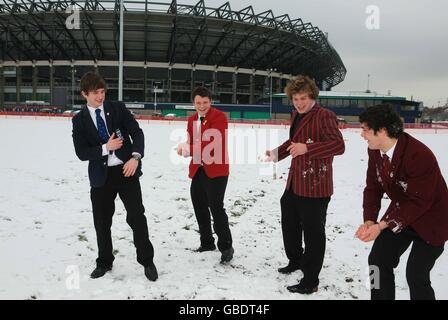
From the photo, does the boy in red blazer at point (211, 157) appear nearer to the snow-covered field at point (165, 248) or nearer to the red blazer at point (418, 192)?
the snow-covered field at point (165, 248)

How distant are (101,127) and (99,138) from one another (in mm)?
113

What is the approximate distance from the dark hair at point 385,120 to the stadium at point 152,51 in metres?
44.3

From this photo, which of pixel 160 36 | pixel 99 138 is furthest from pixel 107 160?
pixel 160 36

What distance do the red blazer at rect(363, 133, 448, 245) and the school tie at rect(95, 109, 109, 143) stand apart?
A: 8.57 feet

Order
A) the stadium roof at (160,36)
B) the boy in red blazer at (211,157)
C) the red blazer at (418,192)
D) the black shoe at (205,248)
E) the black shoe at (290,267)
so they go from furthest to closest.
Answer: the stadium roof at (160,36), the black shoe at (205,248), the boy in red blazer at (211,157), the black shoe at (290,267), the red blazer at (418,192)

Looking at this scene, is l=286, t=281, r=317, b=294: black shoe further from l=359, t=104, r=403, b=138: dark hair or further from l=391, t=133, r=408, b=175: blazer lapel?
l=359, t=104, r=403, b=138: dark hair

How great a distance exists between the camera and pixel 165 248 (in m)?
4.39

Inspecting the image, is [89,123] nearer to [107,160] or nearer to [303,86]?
[107,160]

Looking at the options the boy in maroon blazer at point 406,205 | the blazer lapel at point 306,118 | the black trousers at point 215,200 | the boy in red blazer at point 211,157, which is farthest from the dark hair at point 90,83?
the boy in maroon blazer at point 406,205

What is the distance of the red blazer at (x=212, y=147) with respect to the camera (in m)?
3.91

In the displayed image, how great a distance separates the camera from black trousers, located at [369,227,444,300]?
7.91ft

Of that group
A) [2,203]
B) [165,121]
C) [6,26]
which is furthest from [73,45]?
[2,203]

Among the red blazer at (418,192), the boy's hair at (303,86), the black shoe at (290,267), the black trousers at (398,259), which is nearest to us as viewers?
the red blazer at (418,192)

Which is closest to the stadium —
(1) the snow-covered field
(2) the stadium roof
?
(2) the stadium roof
